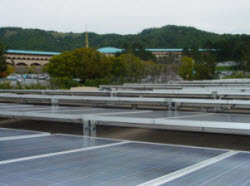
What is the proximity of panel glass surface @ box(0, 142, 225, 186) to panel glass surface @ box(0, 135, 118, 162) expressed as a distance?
708 mm

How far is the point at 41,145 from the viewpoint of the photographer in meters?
9.19

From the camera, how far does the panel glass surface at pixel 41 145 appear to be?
7980 mm

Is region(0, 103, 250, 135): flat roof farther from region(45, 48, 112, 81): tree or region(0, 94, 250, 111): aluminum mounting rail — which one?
region(45, 48, 112, 81): tree

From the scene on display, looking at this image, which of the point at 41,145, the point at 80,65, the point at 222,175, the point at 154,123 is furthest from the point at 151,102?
the point at 80,65

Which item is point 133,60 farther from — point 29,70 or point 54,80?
point 29,70

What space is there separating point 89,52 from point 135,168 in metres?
70.5

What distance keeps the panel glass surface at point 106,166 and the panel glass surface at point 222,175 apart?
464mm

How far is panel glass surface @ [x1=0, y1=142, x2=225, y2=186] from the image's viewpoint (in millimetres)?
5605

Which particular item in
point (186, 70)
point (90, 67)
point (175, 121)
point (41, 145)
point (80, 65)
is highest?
point (80, 65)

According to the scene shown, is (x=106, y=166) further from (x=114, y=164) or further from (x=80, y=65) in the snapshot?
(x=80, y=65)

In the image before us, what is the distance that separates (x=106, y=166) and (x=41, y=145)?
10.1 feet

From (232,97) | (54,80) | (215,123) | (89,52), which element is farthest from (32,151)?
(89,52)

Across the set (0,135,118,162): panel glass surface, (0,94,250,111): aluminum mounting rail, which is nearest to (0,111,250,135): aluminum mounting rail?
(0,135,118,162): panel glass surface

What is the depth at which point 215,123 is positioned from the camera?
9.05m
